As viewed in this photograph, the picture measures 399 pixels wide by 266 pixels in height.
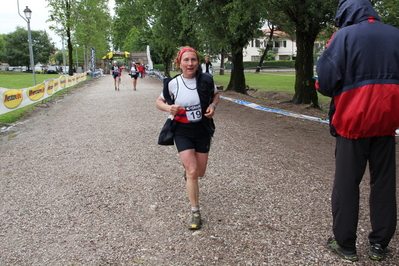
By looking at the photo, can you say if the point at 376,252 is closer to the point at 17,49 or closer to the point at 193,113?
the point at 193,113

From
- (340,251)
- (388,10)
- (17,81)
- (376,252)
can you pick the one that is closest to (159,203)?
(340,251)

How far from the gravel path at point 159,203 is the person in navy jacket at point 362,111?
0.31 metres

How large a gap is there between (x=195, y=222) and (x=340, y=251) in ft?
4.48

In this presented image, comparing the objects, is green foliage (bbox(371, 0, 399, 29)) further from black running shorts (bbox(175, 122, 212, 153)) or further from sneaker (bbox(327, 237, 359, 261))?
sneaker (bbox(327, 237, 359, 261))

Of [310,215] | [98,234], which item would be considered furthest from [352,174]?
[98,234]

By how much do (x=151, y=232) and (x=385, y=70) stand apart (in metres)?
2.50

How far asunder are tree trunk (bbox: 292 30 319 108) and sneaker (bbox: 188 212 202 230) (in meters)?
10.4

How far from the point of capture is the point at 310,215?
4.10 meters

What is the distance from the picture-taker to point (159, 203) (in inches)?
179

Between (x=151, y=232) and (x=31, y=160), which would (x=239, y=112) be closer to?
(x=31, y=160)

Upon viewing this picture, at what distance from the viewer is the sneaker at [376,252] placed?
10.3ft

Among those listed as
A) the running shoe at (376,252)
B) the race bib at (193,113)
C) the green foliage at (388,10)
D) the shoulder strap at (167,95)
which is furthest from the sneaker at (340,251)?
the green foliage at (388,10)

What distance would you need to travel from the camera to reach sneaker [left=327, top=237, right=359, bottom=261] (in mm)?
3129

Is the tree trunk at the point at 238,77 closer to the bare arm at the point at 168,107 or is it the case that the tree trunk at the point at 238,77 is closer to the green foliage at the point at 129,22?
the green foliage at the point at 129,22
